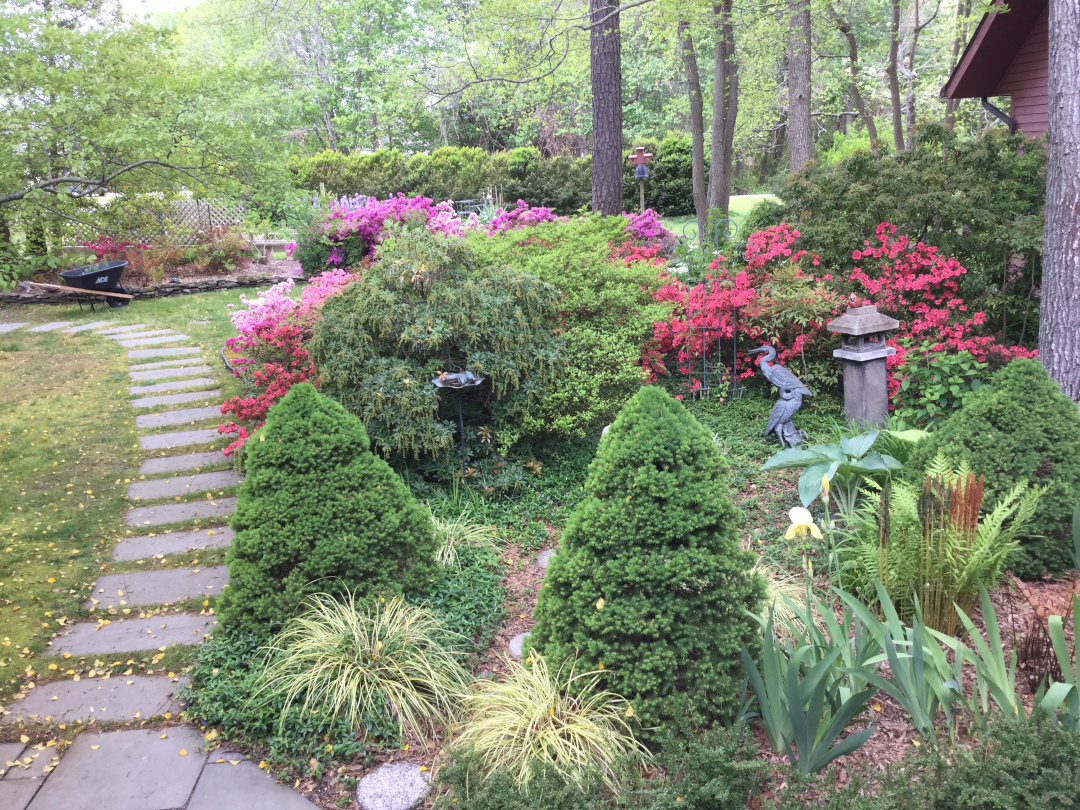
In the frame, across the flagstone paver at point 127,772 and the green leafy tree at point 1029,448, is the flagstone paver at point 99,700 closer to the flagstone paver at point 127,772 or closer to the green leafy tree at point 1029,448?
the flagstone paver at point 127,772

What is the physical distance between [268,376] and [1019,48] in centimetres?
930

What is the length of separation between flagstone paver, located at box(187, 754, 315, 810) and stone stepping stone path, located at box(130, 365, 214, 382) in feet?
16.6

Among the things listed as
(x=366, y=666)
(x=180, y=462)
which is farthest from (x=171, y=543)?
(x=366, y=666)

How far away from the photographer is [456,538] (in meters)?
4.17

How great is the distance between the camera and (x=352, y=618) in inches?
124

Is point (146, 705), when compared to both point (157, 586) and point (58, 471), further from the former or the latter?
point (58, 471)

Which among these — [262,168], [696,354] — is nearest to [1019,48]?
[696,354]

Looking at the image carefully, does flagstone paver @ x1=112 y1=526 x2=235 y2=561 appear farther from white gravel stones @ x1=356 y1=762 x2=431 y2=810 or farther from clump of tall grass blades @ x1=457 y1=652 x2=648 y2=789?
clump of tall grass blades @ x1=457 y1=652 x2=648 y2=789

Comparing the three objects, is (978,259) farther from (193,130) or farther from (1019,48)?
(193,130)

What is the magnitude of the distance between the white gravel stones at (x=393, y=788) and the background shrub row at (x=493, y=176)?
1594cm

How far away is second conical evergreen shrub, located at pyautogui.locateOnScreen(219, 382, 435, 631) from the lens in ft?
10.8

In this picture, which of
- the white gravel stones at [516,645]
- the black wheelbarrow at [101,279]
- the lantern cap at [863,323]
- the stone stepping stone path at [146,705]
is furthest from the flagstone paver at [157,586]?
the black wheelbarrow at [101,279]

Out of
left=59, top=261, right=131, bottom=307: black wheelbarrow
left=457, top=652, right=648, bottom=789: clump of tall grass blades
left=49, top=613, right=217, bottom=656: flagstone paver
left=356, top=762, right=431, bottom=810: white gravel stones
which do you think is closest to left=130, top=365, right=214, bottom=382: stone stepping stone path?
left=59, top=261, right=131, bottom=307: black wheelbarrow

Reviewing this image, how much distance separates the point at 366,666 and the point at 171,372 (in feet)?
17.2
